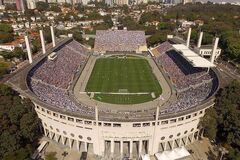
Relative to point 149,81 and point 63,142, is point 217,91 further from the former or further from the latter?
point 63,142

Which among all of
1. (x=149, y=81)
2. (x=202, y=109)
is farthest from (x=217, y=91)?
(x=149, y=81)

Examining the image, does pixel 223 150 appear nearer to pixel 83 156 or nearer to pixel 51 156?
pixel 83 156

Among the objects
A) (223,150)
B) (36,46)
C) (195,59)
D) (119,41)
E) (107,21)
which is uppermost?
(195,59)

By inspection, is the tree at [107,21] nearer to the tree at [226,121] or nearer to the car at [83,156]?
the tree at [226,121]

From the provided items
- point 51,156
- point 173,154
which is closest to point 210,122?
point 173,154

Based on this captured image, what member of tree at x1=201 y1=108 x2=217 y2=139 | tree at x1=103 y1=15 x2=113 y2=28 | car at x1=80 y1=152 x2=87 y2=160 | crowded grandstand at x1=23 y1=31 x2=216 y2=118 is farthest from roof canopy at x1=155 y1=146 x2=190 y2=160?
tree at x1=103 y1=15 x2=113 y2=28

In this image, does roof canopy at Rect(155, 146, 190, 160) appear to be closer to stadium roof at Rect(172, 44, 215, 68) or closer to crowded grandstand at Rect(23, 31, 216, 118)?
crowded grandstand at Rect(23, 31, 216, 118)
